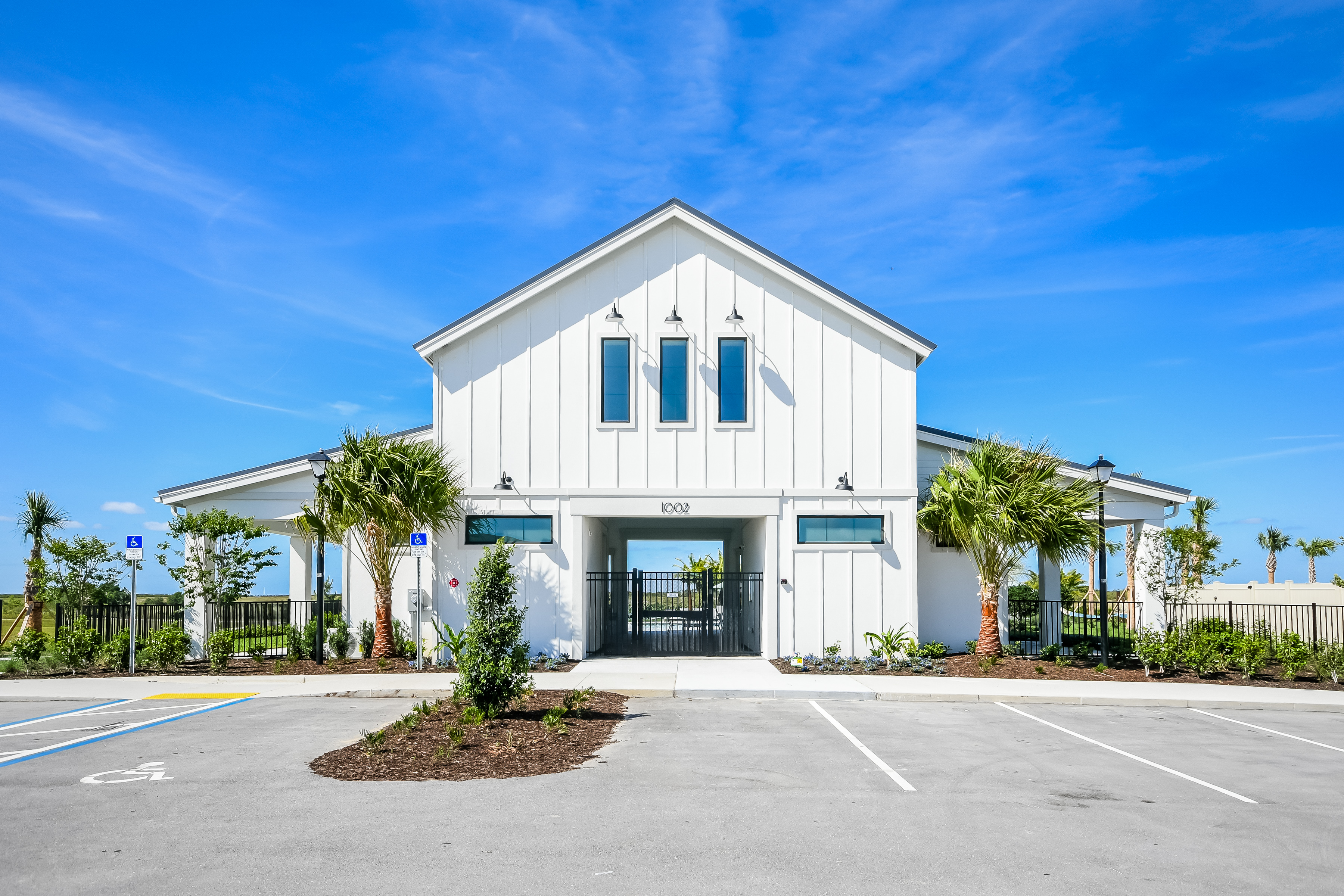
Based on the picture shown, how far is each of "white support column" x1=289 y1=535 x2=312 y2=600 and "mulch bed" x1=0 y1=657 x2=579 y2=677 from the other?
7.35 meters

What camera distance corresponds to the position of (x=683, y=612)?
71.1 feet

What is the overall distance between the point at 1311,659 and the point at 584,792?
16.6 m

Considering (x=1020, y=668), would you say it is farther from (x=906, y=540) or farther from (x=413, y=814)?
(x=413, y=814)

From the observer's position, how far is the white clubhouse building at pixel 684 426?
63.8 ft

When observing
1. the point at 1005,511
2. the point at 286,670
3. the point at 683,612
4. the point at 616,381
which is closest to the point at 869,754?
the point at 1005,511

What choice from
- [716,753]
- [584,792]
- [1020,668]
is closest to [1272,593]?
[1020,668]

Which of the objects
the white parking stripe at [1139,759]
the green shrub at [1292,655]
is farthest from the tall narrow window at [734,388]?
the green shrub at [1292,655]

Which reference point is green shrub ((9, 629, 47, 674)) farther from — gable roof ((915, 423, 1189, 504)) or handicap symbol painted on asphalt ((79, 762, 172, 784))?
gable roof ((915, 423, 1189, 504))

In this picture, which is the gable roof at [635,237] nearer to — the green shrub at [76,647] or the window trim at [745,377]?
the window trim at [745,377]

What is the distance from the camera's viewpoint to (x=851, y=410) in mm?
19719

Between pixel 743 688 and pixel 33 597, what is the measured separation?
63.0ft

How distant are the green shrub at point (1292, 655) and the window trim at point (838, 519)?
300 inches

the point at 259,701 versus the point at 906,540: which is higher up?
the point at 906,540

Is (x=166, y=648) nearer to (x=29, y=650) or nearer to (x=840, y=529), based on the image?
(x=29, y=650)
